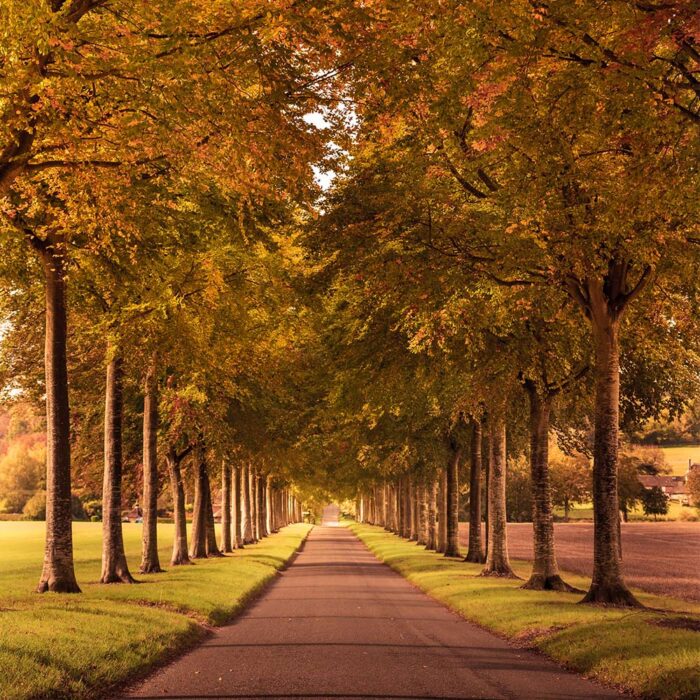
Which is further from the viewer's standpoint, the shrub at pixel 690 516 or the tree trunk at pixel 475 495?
the shrub at pixel 690 516

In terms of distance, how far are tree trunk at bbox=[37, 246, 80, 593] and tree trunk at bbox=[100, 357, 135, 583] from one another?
4.18 meters

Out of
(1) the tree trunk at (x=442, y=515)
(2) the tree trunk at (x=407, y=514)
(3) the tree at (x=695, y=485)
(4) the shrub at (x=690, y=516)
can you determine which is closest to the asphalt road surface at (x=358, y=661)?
(1) the tree trunk at (x=442, y=515)

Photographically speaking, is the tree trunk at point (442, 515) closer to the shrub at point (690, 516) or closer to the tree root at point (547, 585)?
the tree root at point (547, 585)

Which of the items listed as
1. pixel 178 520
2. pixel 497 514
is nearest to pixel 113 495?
pixel 178 520

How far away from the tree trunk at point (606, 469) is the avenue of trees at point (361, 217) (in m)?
0.05

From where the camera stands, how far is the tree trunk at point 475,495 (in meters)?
36.2

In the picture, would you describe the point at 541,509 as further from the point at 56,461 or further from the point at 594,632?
the point at 56,461

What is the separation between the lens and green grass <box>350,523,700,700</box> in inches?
438

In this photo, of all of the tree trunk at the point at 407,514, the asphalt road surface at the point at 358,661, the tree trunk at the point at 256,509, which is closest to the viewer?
the asphalt road surface at the point at 358,661

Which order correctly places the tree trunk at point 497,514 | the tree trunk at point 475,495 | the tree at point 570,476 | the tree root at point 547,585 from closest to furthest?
the tree root at point 547,585 → the tree trunk at point 497,514 → the tree trunk at point 475,495 → the tree at point 570,476

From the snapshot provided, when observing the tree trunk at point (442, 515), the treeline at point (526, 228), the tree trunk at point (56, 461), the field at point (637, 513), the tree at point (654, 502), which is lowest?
the field at point (637, 513)

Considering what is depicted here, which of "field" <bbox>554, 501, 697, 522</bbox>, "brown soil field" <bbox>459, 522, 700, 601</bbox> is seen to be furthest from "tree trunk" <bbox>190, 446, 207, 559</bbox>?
"field" <bbox>554, 501, 697, 522</bbox>

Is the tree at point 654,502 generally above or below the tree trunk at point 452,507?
below

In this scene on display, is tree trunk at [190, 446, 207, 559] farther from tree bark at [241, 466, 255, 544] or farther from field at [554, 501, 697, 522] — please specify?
field at [554, 501, 697, 522]
